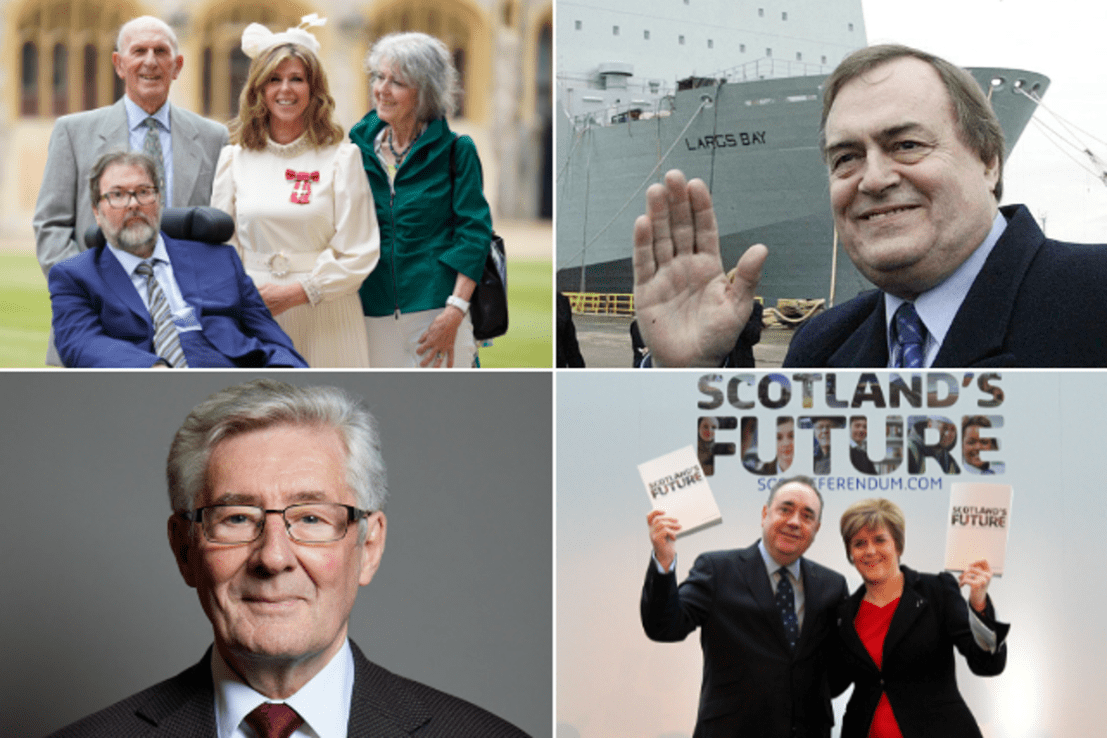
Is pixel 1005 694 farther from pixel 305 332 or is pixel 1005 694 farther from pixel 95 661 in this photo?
pixel 95 661

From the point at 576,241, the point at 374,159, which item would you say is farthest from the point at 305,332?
the point at 576,241

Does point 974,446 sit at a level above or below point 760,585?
above

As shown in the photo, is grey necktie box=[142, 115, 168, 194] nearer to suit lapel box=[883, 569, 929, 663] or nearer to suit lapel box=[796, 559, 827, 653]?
suit lapel box=[796, 559, 827, 653]

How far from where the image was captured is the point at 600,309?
11.4ft

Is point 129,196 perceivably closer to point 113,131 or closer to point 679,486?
point 113,131

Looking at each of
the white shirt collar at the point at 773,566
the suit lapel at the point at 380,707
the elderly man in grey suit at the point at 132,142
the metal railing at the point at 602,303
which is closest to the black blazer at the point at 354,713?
the suit lapel at the point at 380,707

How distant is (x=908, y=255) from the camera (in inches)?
127

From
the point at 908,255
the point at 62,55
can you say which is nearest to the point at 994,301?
the point at 908,255

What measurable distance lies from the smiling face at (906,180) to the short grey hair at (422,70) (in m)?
1.15

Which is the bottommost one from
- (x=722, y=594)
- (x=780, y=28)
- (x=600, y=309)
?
(x=722, y=594)

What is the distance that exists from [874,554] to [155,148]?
2.44 meters

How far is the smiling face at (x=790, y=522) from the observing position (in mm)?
3428

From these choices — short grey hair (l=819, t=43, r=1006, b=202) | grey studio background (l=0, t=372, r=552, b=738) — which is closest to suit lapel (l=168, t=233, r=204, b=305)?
grey studio background (l=0, t=372, r=552, b=738)

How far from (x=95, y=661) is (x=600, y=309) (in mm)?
1828
